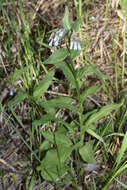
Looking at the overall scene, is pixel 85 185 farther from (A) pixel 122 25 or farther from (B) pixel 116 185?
(A) pixel 122 25

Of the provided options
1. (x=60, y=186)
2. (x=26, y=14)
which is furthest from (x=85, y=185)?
(x=26, y=14)

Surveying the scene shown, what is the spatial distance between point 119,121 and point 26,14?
977 millimetres

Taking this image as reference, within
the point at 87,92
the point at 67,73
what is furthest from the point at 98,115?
the point at 67,73

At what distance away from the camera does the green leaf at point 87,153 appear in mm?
1805

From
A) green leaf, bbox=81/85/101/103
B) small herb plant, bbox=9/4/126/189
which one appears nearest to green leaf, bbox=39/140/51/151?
small herb plant, bbox=9/4/126/189

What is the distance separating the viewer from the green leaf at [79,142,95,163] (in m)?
1.80

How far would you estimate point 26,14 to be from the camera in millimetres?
2551

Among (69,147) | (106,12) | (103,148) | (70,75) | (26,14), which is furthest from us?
(26,14)

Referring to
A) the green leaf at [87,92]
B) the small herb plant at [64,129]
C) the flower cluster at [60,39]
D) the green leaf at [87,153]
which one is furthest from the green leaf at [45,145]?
the flower cluster at [60,39]

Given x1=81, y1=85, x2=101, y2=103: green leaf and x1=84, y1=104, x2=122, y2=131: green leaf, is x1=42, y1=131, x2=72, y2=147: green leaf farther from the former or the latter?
x1=81, y1=85, x2=101, y2=103: green leaf

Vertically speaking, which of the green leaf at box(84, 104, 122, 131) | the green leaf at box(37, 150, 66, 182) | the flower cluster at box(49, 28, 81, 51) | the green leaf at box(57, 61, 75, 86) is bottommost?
the green leaf at box(37, 150, 66, 182)

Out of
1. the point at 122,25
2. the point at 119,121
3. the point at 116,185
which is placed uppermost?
the point at 122,25

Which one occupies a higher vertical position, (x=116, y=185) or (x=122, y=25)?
(x=122, y=25)

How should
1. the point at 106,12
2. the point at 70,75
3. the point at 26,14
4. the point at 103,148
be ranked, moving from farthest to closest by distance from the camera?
the point at 26,14 < the point at 106,12 < the point at 103,148 < the point at 70,75
